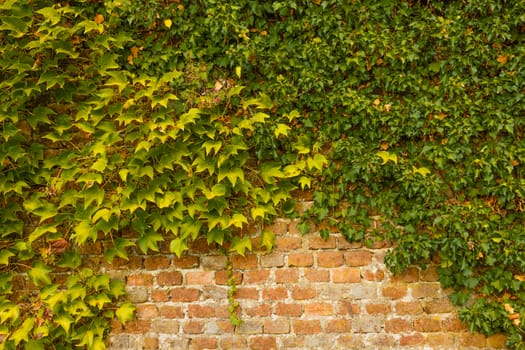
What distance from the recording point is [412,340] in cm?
262

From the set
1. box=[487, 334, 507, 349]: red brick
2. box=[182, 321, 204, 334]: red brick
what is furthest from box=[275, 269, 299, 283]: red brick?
box=[487, 334, 507, 349]: red brick

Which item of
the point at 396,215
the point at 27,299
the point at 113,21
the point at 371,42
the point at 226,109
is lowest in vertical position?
the point at 27,299

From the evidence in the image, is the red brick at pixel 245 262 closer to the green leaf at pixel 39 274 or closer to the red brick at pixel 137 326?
the red brick at pixel 137 326

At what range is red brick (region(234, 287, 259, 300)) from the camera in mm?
2742

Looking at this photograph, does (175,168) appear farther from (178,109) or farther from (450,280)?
(450,280)

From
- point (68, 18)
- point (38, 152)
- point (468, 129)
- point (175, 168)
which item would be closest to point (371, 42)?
point (468, 129)

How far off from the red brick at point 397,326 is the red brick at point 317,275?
450 mm

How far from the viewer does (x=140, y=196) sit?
2699mm

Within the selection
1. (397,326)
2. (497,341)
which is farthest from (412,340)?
(497,341)

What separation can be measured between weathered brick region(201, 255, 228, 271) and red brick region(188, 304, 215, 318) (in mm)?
247

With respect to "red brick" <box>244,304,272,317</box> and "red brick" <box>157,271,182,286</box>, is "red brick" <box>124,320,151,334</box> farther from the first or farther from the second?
"red brick" <box>244,304,272,317</box>

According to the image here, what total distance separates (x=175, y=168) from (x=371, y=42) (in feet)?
4.75

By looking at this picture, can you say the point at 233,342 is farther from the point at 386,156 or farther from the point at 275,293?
the point at 386,156

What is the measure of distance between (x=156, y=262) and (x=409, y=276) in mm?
1615
